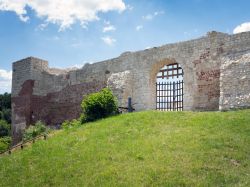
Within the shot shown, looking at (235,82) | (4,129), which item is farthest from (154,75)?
(4,129)

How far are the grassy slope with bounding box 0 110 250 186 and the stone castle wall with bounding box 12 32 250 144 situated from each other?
2443 millimetres

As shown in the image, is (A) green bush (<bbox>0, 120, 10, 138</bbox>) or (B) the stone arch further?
(A) green bush (<bbox>0, 120, 10, 138</bbox>)

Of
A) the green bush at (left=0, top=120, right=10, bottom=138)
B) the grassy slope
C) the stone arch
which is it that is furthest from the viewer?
the green bush at (left=0, top=120, right=10, bottom=138)

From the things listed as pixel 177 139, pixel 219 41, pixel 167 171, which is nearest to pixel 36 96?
pixel 219 41

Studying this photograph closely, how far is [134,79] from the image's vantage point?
49.6ft

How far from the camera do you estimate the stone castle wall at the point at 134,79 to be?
40.0 feet

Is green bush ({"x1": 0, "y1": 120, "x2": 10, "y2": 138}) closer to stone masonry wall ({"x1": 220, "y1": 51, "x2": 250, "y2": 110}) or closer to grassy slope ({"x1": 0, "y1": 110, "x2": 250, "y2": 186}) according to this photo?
grassy slope ({"x1": 0, "y1": 110, "x2": 250, "y2": 186})

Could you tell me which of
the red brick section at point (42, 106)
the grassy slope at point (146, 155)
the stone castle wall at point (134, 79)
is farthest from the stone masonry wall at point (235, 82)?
the red brick section at point (42, 106)

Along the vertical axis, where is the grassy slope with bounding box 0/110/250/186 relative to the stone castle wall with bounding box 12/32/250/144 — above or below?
below

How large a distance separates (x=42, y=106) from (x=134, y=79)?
660cm

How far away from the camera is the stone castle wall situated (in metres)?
12.2

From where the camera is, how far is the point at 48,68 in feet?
65.0

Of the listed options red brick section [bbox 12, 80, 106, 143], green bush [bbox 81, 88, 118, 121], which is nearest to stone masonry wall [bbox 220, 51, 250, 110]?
green bush [bbox 81, 88, 118, 121]

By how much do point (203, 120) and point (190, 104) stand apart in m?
3.53
